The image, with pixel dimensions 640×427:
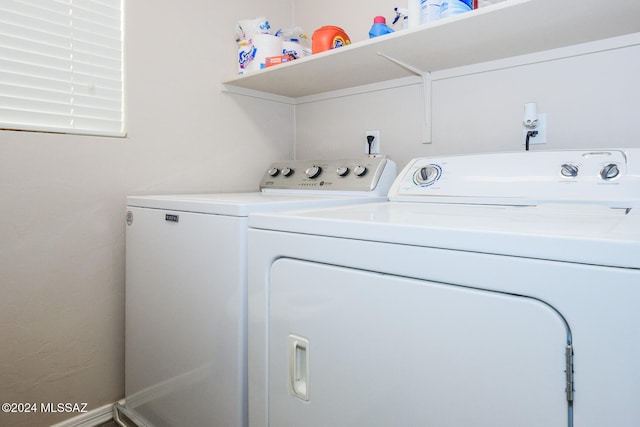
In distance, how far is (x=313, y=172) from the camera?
1.80 m

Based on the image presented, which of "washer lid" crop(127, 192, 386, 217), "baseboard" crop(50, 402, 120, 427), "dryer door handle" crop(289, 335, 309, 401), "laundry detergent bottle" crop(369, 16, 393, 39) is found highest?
"laundry detergent bottle" crop(369, 16, 393, 39)

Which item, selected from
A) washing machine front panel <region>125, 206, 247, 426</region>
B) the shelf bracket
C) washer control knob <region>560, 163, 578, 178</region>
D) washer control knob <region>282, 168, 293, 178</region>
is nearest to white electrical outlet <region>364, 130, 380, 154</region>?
the shelf bracket

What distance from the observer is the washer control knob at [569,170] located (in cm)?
118

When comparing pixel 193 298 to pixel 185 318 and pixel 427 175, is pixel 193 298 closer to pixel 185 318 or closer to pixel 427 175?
pixel 185 318

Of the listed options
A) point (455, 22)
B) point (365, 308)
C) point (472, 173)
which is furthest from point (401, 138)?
point (365, 308)

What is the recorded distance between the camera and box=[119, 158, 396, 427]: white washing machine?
1103mm

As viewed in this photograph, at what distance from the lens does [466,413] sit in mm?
701

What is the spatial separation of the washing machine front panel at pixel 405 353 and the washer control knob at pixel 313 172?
867 millimetres

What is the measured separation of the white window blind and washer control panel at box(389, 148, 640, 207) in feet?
3.97

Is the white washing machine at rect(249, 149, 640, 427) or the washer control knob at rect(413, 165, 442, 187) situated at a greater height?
the washer control knob at rect(413, 165, 442, 187)

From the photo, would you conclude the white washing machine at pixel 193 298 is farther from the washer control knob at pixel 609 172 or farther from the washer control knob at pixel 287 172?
the washer control knob at pixel 609 172

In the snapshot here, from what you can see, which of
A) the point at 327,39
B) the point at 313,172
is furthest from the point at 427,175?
the point at 327,39

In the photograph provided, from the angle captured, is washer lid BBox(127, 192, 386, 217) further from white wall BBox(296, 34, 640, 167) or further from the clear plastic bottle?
the clear plastic bottle

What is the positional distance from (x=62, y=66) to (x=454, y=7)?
1.41 meters
